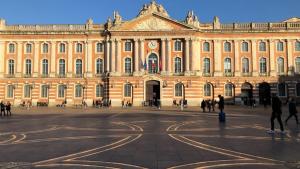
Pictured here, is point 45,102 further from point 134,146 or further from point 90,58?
point 134,146

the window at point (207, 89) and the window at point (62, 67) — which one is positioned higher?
the window at point (62, 67)

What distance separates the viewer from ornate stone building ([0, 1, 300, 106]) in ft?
218

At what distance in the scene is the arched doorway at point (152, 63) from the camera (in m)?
66.5

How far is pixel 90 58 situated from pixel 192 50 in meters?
20.1

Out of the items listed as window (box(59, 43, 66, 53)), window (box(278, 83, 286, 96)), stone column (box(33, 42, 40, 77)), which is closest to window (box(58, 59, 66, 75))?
window (box(59, 43, 66, 53))

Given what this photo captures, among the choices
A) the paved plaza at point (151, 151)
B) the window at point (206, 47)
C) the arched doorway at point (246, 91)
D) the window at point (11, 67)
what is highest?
the window at point (206, 47)

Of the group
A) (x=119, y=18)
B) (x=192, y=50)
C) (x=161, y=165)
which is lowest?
(x=161, y=165)

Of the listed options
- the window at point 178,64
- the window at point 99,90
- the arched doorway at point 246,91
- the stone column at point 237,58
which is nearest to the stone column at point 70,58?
the window at point 99,90

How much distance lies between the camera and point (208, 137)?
57.7 ft

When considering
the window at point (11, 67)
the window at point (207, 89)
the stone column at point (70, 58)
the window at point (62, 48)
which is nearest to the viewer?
the window at point (207, 89)

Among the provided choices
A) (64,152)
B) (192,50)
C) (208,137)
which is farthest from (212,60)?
(64,152)

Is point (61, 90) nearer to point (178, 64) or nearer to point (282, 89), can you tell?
point (178, 64)

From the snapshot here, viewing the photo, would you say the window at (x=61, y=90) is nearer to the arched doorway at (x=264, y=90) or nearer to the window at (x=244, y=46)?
the window at (x=244, y=46)

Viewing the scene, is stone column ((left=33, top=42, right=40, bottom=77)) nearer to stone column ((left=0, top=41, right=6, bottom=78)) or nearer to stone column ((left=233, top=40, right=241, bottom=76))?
stone column ((left=0, top=41, right=6, bottom=78))
